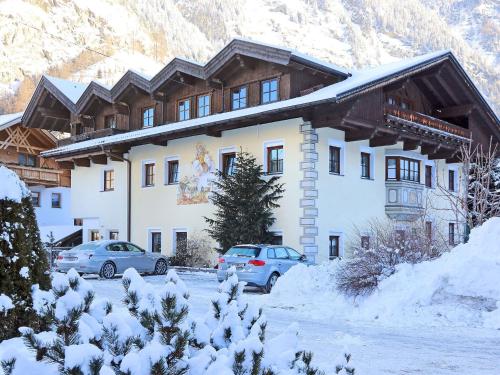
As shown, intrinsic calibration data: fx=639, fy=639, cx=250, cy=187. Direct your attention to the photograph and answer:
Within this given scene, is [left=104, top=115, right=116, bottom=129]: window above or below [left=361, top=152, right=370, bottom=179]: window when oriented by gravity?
above

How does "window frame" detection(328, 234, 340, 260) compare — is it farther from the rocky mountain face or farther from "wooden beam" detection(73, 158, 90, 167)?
the rocky mountain face

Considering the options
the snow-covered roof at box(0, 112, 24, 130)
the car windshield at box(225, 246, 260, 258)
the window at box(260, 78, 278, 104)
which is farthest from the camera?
the snow-covered roof at box(0, 112, 24, 130)

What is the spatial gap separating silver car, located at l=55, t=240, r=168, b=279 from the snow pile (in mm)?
15099

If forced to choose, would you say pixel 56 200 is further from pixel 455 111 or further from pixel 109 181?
pixel 455 111

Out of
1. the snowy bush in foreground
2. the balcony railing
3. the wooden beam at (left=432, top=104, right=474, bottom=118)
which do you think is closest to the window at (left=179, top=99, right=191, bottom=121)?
the balcony railing

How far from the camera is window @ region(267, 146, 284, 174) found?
24.5 m

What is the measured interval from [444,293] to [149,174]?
20.5 m

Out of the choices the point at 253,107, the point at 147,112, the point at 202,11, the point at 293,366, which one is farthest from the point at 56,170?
the point at 202,11

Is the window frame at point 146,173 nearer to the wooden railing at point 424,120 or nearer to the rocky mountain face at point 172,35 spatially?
the wooden railing at point 424,120

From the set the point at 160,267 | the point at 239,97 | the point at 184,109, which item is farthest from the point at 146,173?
the point at 160,267

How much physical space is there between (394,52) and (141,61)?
→ 10068 cm

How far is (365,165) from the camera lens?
1040 inches

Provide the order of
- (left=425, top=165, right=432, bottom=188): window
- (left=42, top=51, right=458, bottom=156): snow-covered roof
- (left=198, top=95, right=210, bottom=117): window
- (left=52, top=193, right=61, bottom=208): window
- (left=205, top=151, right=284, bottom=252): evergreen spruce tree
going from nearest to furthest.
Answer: (left=42, top=51, right=458, bottom=156): snow-covered roof, (left=205, top=151, right=284, bottom=252): evergreen spruce tree, (left=198, top=95, right=210, bottom=117): window, (left=425, top=165, right=432, bottom=188): window, (left=52, top=193, right=61, bottom=208): window

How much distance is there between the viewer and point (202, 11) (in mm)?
149250
